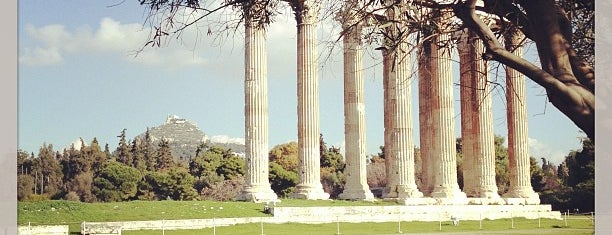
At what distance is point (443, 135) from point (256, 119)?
15531 millimetres

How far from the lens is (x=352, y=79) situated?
182 feet

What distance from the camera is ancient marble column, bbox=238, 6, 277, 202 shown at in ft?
165

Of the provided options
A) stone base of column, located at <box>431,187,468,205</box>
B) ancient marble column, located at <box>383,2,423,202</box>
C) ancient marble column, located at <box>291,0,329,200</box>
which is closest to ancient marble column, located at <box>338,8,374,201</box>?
ancient marble column, located at <box>383,2,423,202</box>

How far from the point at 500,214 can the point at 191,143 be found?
5152 inches

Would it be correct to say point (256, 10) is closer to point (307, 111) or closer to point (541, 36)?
point (541, 36)

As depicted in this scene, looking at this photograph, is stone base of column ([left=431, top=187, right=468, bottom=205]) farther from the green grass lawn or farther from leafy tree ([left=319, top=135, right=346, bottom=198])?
leafy tree ([left=319, top=135, right=346, bottom=198])

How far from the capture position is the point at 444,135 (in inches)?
2328

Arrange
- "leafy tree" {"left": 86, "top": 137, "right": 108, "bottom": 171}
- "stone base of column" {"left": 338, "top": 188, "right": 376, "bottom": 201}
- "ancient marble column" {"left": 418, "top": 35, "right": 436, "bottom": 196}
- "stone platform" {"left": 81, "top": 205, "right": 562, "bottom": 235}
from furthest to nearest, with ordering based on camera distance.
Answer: "leafy tree" {"left": 86, "top": 137, "right": 108, "bottom": 171} → "ancient marble column" {"left": 418, "top": 35, "right": 436, "bottom": 196} → "stone base of column" {"left": 338, "top": 188, "right": 376, "bottom": 201} → "stone platform" {"left": 81, "top": 205, "right": 562, "bottom": 235}

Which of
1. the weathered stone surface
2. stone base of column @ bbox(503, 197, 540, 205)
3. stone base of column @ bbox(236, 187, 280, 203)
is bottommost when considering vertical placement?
stone base of column @ bbox(503, 197, 540, 205)

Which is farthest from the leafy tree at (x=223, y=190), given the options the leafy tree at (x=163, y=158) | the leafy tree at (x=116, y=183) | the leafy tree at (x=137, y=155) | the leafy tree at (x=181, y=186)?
the leafy tree at (x=163, y=158)

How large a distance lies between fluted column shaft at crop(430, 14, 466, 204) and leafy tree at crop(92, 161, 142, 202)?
1462 inches

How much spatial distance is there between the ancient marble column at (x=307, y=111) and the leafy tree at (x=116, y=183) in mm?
35315

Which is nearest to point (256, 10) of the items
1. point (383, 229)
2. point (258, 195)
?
point (383, 229)

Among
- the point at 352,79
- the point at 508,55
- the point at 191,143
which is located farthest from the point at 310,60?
the point at 191,143
